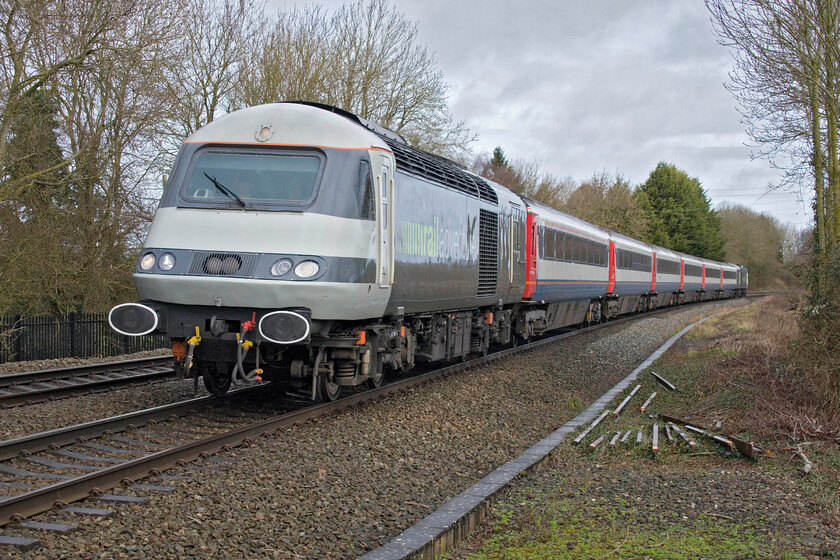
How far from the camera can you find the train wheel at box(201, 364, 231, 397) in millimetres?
8469

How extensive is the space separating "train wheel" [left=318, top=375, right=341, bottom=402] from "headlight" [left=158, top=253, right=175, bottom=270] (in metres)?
2.05

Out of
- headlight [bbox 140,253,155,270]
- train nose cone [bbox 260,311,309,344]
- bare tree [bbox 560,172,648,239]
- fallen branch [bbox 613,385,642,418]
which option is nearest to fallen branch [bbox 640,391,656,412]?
fallen branch [bbox 613,385,642,418]

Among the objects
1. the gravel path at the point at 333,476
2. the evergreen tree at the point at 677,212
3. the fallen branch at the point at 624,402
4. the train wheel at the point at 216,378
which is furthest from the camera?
the evergreen tree at the point at 677,212

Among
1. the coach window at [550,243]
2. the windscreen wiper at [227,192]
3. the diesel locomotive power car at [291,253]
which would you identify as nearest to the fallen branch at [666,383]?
the diesel locomotive power car at [291,253]

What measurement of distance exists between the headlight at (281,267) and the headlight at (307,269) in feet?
0.28

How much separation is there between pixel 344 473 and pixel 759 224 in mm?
77173

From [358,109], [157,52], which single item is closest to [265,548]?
[157,52]

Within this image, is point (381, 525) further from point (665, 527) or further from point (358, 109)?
point (358, 109)

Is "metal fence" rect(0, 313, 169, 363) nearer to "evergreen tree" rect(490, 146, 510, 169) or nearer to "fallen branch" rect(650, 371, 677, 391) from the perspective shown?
"fallen branch" rect(650, 371, 677, 391)

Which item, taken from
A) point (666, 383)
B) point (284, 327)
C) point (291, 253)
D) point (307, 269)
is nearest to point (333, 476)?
point (284, 327)

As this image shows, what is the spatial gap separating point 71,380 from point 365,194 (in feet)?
17.9

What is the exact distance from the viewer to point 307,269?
7562 millimetres

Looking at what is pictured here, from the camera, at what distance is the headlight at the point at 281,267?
7.52 meters

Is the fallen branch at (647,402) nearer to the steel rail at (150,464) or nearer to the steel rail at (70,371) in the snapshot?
the steel rail at (150,464)
